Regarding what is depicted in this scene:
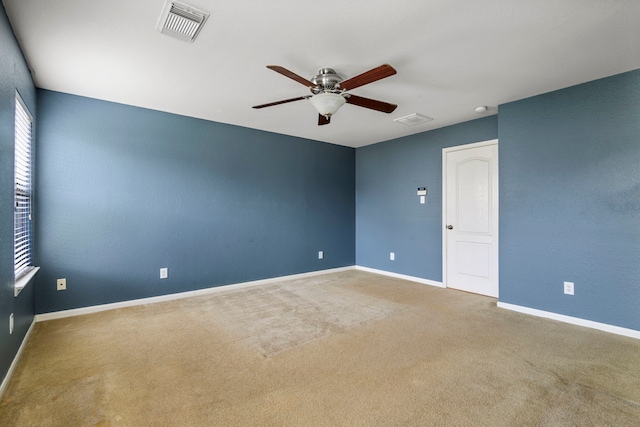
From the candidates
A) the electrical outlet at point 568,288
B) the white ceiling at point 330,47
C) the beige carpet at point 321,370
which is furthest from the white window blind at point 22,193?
the electrical outlet at point 568,288

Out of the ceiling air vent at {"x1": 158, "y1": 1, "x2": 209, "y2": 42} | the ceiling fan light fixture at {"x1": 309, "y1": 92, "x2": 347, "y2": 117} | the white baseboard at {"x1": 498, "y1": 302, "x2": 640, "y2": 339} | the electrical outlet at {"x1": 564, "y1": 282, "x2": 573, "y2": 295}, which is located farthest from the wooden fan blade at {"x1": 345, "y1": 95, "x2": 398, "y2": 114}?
the white baseboard at {"x1": 498, "y1": 302, "x2": 640, "y2": 339}

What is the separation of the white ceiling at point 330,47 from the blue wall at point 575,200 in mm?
294

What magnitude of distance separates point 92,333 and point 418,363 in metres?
2.95

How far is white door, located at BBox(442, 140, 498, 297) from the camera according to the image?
4.00m

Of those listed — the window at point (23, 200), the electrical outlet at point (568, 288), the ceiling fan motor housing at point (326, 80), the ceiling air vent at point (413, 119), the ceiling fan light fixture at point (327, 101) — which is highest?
the ceiling air vent at point (413, 119)

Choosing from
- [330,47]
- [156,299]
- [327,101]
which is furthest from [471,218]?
[156,299]

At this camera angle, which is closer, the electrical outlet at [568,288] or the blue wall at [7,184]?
the blue wall at [7,184]

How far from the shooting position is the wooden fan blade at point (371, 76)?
201 centimetres

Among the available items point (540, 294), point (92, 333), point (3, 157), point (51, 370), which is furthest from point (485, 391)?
point (3, 157)

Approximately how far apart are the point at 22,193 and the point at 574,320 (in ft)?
18.1

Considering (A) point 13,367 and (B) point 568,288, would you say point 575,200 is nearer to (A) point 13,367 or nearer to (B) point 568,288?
(B) point 568,288

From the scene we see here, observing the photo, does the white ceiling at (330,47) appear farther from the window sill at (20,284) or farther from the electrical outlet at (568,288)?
the electrical outlet at (568,288)

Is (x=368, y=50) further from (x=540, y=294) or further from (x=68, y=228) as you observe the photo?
(x=68, y=228)

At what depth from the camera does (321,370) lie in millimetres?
2154
